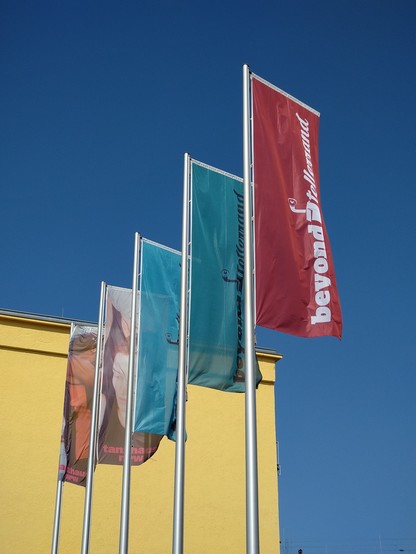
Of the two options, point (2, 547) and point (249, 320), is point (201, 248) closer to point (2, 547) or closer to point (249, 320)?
point (249, 320)

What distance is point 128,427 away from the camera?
15.8 metres

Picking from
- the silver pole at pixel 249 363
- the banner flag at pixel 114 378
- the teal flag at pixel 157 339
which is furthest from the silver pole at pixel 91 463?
the silver pole at pixel 249 363

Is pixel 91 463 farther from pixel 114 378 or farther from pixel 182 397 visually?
pixel 182 397

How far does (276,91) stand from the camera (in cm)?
1136

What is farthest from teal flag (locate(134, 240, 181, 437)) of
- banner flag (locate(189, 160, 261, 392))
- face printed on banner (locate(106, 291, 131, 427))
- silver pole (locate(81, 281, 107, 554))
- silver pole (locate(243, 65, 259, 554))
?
silver pole (locate(243, 65, 259, 554))

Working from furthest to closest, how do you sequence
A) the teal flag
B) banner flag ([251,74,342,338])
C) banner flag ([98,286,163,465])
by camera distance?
banner flag ([98,286,163,465]), the teal flag, banner flag ([251,74,342,338])

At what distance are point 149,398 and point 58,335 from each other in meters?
8.63

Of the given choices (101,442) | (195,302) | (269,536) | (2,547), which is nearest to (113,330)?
(101,442)

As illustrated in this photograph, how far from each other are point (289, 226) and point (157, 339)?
20.7 feet

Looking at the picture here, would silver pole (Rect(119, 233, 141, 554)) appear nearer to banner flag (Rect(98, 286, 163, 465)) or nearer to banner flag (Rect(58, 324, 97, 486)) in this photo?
banner flag (Rect(98, 286, 163, 465))

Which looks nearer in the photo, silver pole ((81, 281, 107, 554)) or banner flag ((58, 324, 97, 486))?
silver pole ((81, 281, 107, 554))

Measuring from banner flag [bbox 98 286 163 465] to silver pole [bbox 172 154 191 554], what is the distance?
3.77 meters

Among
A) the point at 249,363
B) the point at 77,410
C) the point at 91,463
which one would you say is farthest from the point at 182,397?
the point at 77,410

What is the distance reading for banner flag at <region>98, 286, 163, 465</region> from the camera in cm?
1736
